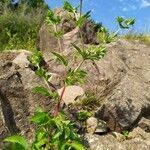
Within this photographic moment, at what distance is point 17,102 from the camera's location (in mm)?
8008

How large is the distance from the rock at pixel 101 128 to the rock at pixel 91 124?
0.18 ft

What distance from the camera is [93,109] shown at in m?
9.58

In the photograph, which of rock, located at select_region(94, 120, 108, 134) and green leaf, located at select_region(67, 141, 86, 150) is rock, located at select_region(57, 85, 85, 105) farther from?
green leaf, located at select_region(67, 141, 86, 150)

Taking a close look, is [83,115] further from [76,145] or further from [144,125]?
[76,145]

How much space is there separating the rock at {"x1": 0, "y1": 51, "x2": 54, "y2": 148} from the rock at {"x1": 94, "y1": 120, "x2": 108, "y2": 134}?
99 centimetres

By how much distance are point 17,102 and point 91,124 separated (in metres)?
1.49

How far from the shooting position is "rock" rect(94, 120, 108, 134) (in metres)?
8.62

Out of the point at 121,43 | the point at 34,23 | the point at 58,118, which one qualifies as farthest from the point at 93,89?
the point at 34,23

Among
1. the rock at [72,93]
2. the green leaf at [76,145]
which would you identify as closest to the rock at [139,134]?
A: the rock at [72,93]

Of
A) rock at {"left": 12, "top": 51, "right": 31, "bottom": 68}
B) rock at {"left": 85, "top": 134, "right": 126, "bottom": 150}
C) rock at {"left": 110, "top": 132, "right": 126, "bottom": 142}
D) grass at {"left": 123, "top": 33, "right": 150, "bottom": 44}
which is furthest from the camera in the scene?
grass at {"left": 123, "top": 33, "right": 150, "bottom": 44}

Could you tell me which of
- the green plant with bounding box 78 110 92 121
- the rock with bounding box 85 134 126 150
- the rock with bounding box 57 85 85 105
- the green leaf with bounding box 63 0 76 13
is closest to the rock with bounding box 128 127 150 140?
the rock with bounding box 85 134 126 150

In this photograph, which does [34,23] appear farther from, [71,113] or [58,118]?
[58,118]

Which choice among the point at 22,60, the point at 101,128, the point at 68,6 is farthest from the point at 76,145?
the point at 22,60

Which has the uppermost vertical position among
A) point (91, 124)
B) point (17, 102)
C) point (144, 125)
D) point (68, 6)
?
point (68, 6)
